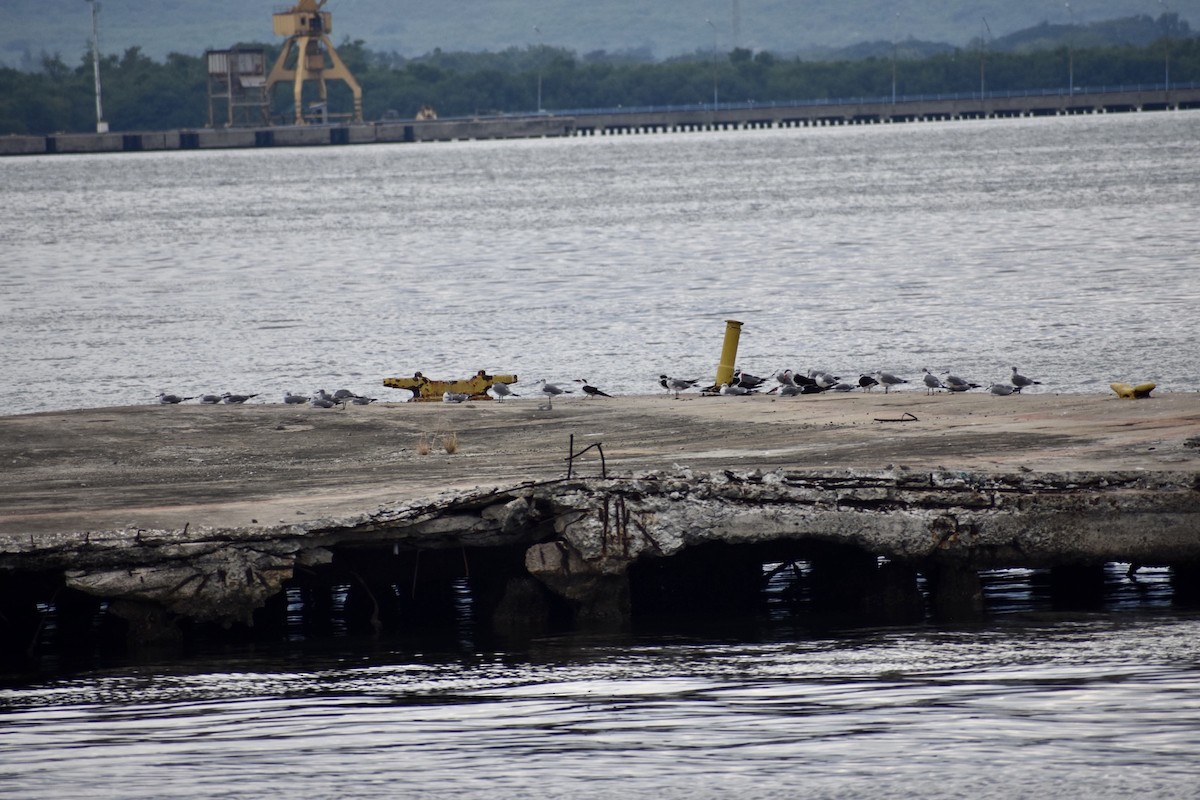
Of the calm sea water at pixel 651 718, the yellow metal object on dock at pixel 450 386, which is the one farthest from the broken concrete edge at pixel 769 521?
the yellow metal object on dock at pixel 450 386

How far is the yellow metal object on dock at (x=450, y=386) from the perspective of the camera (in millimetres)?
26828

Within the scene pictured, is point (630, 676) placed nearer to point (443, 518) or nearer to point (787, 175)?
point (443, 518)

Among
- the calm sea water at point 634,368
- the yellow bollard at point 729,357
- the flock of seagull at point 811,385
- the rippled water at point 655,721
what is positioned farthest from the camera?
the yellow bollard at point 729,357

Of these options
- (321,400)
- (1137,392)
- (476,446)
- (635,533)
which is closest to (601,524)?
(635,533)

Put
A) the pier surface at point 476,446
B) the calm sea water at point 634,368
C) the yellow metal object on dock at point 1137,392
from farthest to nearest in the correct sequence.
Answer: the yellow metal object on dock at point 1137,392 < the pier surface at point 476,446 < the calm sea water at point 634,368

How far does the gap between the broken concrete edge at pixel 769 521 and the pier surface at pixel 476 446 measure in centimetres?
36

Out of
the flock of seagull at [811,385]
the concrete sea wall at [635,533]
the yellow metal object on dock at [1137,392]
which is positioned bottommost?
the concrete sea wall at [635,533]

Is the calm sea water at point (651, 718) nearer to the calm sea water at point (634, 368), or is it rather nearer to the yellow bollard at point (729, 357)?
the calm sea water at point (634, 368)

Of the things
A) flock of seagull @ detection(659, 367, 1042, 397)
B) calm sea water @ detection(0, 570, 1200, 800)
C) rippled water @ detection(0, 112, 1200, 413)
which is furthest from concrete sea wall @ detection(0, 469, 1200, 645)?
rippled water @ detection(0, 112, 1200, 413)

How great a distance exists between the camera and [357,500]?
1634 cm

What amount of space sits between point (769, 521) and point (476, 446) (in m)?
5.65

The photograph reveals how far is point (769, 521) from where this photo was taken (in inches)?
616

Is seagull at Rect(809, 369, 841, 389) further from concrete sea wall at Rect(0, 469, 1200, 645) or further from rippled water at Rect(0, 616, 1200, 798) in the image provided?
rippled water at Rect(0, 616, 1200, 798)

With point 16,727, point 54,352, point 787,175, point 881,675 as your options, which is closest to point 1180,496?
point 881,675
